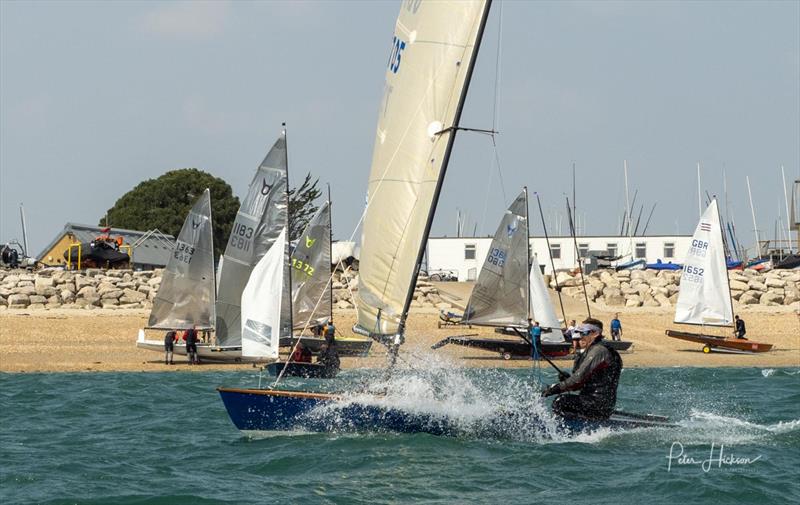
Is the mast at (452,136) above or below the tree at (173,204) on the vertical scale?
below

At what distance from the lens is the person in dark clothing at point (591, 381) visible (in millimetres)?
15828

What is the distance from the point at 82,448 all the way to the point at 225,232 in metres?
56.3

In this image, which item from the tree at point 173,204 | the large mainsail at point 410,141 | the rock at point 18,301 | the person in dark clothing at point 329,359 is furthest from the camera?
the tree at point 173,204

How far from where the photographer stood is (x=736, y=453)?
16469 mm

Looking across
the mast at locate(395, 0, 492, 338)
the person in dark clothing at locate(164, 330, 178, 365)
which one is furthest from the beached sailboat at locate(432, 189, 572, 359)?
the mast at locate(395, 0, 492, 338)

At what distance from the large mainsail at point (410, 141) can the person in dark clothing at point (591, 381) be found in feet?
8.13

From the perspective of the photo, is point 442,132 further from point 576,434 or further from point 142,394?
point 142,394

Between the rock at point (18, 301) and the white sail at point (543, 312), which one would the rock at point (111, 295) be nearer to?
the rock at point (18, 301)

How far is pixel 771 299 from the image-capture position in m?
48.8

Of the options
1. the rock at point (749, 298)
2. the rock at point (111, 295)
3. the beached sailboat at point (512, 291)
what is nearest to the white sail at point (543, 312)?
the beached sailboat at point (512, 291)

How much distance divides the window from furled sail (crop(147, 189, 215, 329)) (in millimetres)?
31106

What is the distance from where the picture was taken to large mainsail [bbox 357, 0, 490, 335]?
1619 centimetres

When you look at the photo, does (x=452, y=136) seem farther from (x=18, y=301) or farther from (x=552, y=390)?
(x=18, y=301)

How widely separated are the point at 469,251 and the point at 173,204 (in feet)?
68.5
